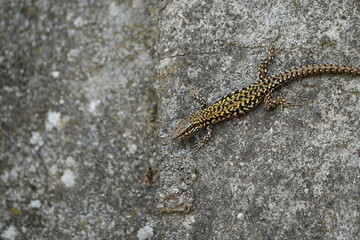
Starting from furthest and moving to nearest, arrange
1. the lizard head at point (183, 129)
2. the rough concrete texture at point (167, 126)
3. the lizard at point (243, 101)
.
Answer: the lizard head at point (183, 129) < the lizard at point (243, 101) < the rough concrete texture at point (167, 126)

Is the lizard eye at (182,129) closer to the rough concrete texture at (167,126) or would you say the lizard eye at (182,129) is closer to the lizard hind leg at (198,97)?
the rough concrete texture at (167,126)

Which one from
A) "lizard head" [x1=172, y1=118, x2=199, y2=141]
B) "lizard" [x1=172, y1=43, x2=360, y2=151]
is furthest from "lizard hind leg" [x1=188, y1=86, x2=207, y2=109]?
"lizard head" [x1=172, y1=118, x2=199, y2=141]

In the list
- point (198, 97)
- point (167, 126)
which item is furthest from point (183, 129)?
point (198, 97)

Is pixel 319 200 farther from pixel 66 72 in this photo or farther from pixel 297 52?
pixel 66 72

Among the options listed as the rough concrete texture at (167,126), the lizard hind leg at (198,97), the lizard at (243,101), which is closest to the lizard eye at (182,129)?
the lizard at (243,101)

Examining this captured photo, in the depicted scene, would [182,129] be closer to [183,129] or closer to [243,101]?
[183,129]

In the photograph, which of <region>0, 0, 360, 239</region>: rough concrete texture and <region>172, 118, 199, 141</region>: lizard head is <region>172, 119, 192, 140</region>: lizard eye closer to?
<region>172, 118, 199, 141</region>: lizard head

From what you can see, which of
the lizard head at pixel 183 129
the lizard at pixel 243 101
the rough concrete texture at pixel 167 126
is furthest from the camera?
the lizard head at pixel 183 129
